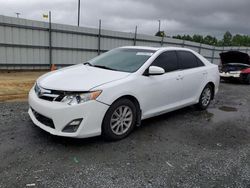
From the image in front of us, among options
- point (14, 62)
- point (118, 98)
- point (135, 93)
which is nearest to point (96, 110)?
A: point (118, 98)

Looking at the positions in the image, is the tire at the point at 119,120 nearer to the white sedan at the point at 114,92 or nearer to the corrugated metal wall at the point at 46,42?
the white sedan at the point at 114,92

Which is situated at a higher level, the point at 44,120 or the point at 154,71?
the point at 154,71

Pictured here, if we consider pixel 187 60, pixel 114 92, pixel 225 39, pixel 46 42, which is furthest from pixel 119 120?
pixel 225 39

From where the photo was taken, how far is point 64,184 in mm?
2480

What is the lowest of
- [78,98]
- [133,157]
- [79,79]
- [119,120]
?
[133,157]

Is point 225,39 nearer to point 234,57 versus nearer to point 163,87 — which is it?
point 234,57

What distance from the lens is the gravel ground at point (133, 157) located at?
8.59 ft

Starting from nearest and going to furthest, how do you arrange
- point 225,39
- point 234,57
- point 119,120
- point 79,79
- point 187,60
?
point 79,79, point 119,120, point 187,60, point 234,57, point 225,39

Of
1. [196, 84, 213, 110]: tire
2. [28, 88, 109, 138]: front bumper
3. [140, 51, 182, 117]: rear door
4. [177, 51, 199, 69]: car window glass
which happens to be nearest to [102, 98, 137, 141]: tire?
[28, 88, 109, 138]: front bumper

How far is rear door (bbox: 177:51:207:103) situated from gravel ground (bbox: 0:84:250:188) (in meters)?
0.81

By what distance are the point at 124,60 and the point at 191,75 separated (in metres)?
1.65

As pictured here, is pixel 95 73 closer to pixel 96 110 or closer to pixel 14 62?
pixel 96 110

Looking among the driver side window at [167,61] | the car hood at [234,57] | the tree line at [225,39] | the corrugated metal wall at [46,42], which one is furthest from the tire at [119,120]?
the tree line at [225,39]

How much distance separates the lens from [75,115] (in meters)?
3.11
